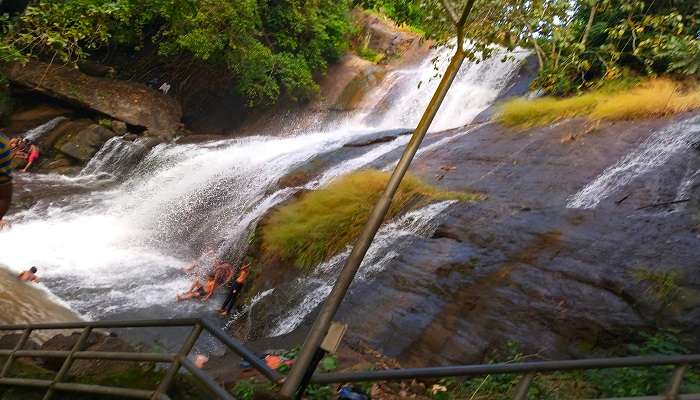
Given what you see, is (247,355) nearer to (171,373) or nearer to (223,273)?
(171,373)

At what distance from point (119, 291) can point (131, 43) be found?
13300mm

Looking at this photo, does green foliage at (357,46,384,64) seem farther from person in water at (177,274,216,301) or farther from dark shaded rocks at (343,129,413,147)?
person in water at (177,274,216,301)

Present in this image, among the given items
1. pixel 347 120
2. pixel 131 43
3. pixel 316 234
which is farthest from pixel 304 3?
pixel 316 234

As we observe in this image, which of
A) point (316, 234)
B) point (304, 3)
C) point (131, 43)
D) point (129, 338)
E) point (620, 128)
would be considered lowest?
point (129, 338)

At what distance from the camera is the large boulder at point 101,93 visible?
16.6m

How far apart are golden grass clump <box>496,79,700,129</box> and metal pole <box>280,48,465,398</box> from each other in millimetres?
6545

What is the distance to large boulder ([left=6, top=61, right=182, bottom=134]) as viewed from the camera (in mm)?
16578

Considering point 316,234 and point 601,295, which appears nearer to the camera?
point 601,295

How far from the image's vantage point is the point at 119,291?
881cm

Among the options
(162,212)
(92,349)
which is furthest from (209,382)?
(162,212)

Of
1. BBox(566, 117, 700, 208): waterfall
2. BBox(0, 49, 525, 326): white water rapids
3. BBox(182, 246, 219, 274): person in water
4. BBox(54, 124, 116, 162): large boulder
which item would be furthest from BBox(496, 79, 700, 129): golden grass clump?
BBox(54, 124, 116, 162): large boulder

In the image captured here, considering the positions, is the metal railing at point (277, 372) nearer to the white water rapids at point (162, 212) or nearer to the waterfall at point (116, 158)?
the white water rapids at point (162, 212)

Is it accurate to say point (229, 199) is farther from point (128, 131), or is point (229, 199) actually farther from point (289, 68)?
point (289, 68)

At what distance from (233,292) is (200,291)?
86cm
